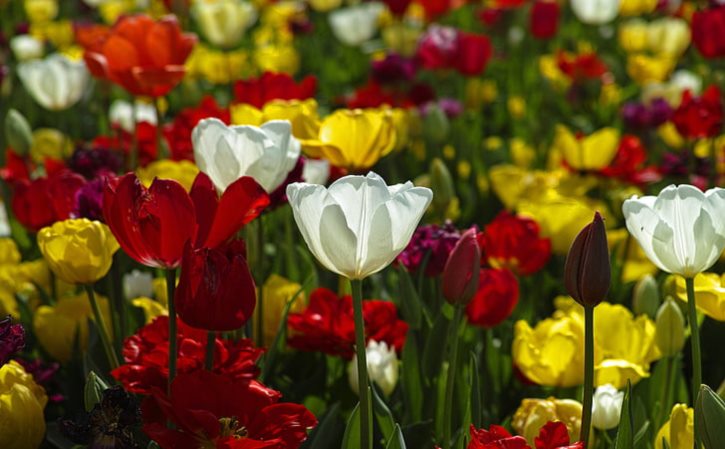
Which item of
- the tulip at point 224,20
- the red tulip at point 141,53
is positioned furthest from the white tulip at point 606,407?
the tulip at point 224,20

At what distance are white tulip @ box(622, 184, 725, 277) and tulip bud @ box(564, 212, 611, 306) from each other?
10cm

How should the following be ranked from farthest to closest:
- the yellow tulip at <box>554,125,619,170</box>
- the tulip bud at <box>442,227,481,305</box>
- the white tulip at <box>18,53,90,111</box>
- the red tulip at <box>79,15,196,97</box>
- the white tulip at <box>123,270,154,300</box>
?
the white tulip at <box>18,53,90,111</box>
the yellow tulip at <box>554,125,619,170</box>
the red tulip at <box>79,15,196,97</box>
the white tulip at <box>123,270,154,300</box>
the tulip bud at <box>442,227,481,305</box>

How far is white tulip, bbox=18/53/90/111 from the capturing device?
2848mm

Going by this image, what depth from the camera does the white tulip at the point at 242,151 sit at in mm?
1533

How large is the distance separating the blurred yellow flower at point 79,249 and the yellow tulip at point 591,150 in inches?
56.1

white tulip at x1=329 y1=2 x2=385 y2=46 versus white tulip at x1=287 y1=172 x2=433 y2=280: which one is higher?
white tulip at x1=287 y1=172 x2=433 y2=280

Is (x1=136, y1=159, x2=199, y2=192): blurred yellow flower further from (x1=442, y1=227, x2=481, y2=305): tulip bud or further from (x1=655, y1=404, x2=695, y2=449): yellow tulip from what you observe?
Result: (x1=655, y1=404, x2=695, y2=449): yellow tulip

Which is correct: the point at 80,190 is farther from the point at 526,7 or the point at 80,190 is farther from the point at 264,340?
the point at 526,7

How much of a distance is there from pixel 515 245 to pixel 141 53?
0.82 metres

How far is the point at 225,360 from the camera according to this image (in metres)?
1.34

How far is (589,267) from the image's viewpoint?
4.00 ft

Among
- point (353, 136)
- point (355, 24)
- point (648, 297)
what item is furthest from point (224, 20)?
point (648, 297)

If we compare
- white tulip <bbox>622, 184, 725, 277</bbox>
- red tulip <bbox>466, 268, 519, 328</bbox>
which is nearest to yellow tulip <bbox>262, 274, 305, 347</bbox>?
red tulip <bbox>466, 268, 519, 328</bbox>

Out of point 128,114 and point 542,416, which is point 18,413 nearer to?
point 542,416
